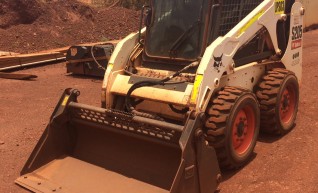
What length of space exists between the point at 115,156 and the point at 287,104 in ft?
8.23

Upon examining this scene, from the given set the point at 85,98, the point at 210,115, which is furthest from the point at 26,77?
the point at 210,115

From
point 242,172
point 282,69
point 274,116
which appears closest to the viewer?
point 242,172

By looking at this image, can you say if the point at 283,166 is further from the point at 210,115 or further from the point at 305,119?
the point at 305,119

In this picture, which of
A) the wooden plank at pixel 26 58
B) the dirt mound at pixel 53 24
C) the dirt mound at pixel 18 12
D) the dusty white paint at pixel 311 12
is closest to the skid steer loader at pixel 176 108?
the wooden plank at pixel 26 58

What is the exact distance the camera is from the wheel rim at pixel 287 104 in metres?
5.25

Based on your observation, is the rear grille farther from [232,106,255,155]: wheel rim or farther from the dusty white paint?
the dusty white paint

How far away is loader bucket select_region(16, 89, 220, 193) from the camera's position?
350cm

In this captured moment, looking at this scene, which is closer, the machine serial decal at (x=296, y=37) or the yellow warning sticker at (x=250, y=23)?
the yellow warning sticker at (x=250, y=23)

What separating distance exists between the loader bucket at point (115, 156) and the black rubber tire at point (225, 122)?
0.40 m

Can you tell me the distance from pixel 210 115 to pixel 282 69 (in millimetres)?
1811

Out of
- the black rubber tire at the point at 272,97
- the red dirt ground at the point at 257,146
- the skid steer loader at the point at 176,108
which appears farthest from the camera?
the black rubber tire at the point at 272,97

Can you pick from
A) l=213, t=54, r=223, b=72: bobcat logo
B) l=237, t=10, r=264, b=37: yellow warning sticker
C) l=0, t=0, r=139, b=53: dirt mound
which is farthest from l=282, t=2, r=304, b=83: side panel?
l=0, t=0, r=139, b=53: dirt mound

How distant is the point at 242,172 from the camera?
437 centimetres

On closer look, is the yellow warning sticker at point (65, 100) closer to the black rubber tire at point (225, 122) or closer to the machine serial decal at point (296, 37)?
the black rubber tire at point (225, 122)
